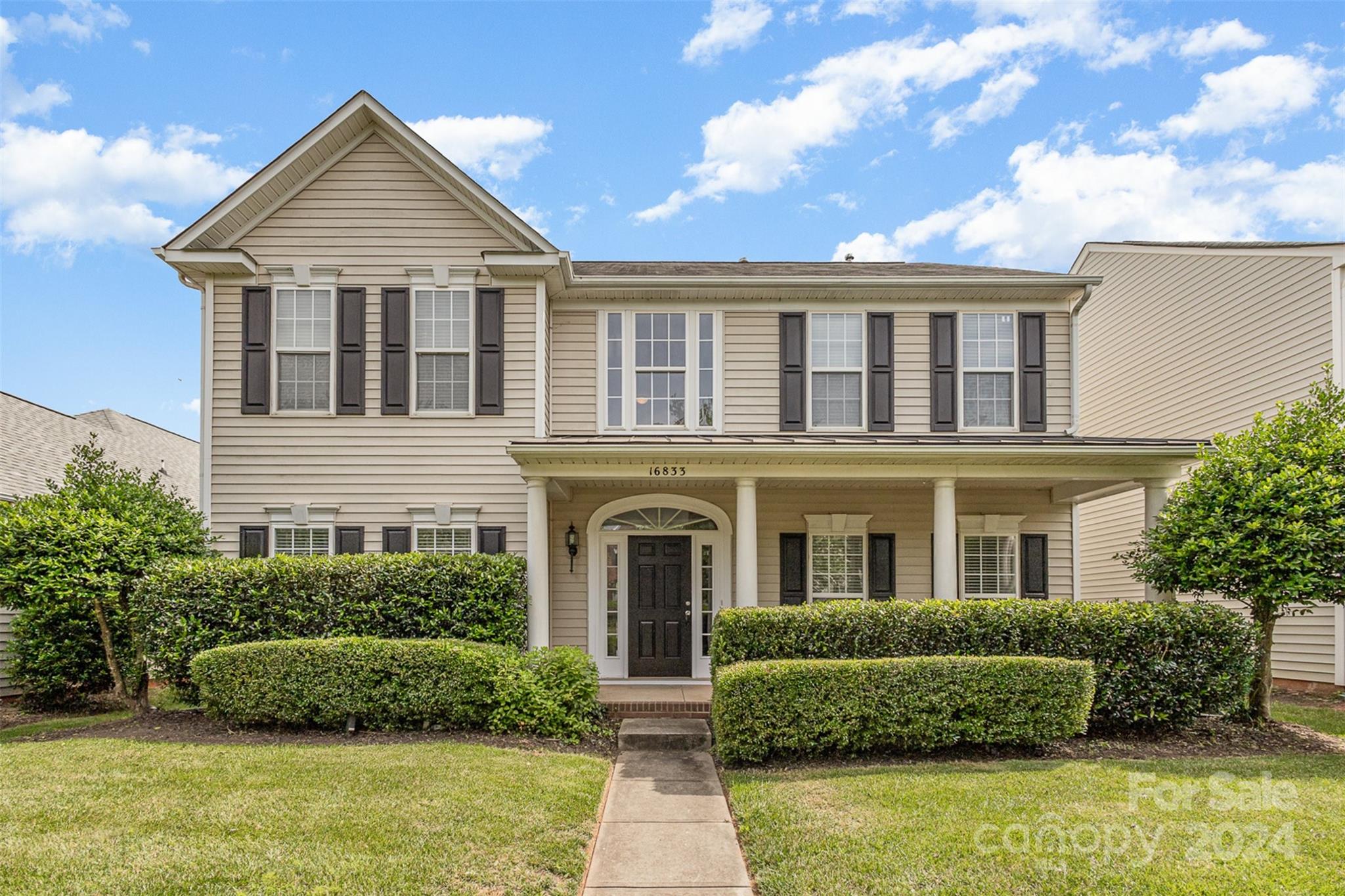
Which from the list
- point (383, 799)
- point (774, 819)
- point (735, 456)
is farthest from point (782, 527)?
point (383, 799)

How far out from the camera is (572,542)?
11.5 m

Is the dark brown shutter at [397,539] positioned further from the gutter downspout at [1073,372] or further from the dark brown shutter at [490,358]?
the gutter downspout at [1073,372]

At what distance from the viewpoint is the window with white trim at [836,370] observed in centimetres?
1169

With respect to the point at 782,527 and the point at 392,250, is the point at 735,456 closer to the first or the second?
the point at 782,527

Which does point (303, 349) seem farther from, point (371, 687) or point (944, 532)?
point (944, 532)

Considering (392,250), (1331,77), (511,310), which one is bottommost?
(511,310)

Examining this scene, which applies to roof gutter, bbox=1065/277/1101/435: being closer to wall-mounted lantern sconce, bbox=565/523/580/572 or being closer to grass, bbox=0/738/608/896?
wall-mounted lantern sconce, bbox=565/523/580/572

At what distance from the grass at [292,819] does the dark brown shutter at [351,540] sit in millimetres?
3314

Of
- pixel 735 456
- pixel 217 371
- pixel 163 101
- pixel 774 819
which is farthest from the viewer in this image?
pixel 163 101

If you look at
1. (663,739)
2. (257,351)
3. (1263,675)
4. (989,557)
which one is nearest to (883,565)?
(989,557)

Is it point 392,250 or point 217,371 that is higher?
point 392,250

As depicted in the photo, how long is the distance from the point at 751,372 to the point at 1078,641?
5.40 meters

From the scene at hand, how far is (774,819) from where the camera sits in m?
5.87

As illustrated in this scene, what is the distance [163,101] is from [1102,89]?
14206 mm
